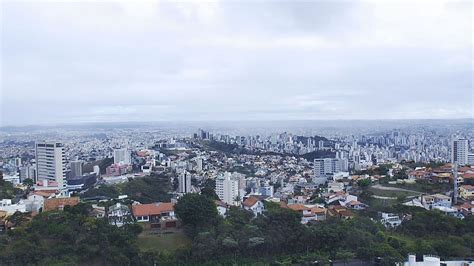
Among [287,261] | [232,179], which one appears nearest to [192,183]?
[232,179]

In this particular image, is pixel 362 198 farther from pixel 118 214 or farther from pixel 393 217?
pixel 118 214

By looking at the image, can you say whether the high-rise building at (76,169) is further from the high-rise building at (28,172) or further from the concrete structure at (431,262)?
the concrete structure at (431,262)

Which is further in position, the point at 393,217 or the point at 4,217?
the point at 393,217

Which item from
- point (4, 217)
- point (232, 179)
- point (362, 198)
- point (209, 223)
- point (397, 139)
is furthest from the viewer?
point (397, 139)

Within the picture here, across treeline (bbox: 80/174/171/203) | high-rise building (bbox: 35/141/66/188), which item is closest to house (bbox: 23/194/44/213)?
treeline (bbox: 80/174/171/203)

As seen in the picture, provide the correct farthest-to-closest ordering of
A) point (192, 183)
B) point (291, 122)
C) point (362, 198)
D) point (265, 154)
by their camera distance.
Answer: point (291, 122) → point (265, 154) → point (192, 183) → point (362, 198)

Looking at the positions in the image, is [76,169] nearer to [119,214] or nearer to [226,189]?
[226,189]

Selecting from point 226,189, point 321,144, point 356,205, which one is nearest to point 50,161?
point 226,189
